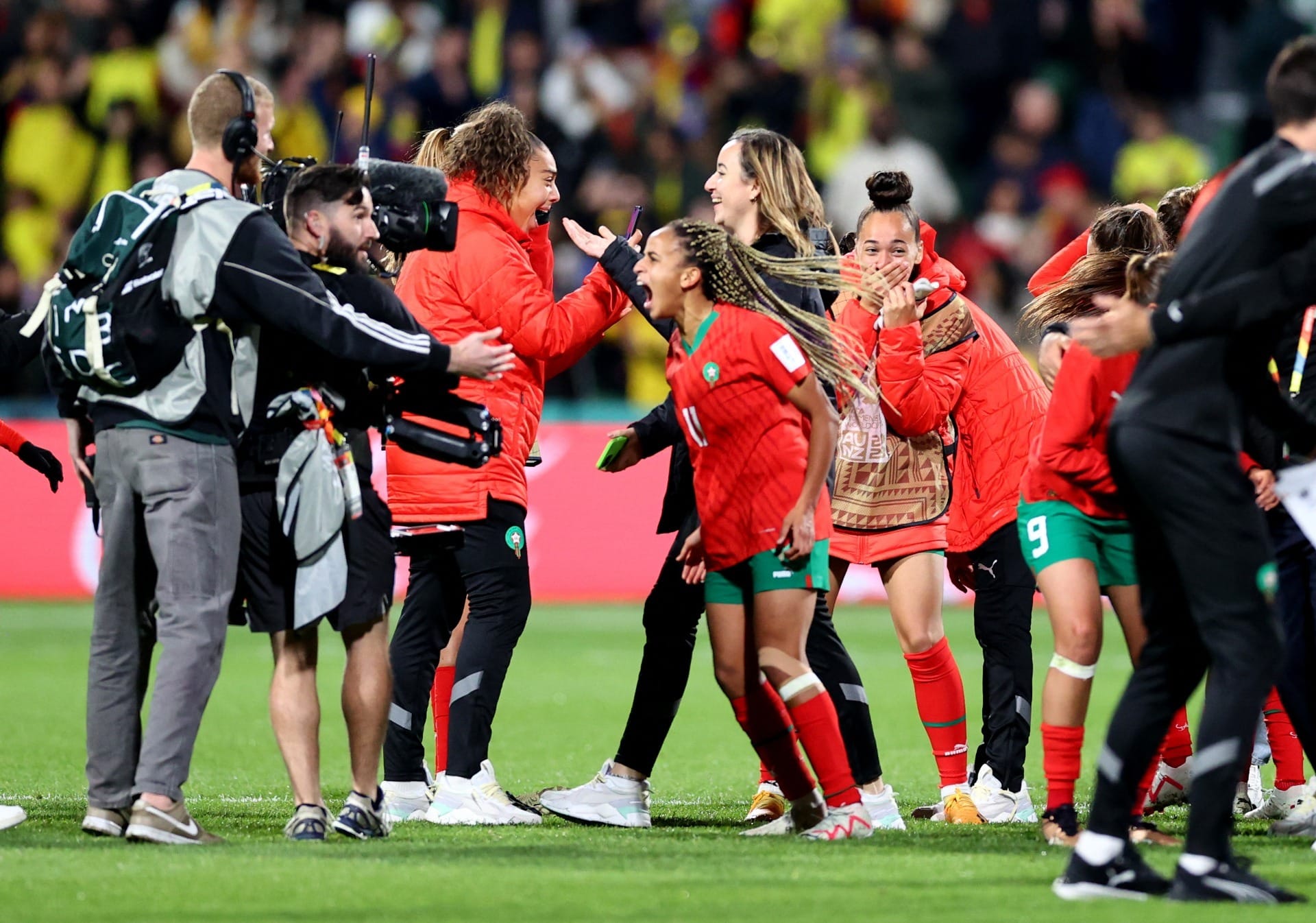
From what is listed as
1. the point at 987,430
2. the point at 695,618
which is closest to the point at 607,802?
the point at 695,618

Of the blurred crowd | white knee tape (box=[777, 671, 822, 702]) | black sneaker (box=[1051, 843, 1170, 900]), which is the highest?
the blurred crowd

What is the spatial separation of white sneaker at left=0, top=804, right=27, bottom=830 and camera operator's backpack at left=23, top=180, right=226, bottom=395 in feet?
4.70

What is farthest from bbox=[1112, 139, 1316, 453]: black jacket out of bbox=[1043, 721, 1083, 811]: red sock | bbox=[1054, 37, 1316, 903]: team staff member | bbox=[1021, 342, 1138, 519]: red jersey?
bbox=[1043, 721, 1083, 811]: red sock

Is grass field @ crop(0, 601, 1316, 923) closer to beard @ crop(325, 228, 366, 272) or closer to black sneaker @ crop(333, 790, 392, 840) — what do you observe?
black sneaker @ crop(333, 790, 392, 840)

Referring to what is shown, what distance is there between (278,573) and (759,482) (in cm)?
146

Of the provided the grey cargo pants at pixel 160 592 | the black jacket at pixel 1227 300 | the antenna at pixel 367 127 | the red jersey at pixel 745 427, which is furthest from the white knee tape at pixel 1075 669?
the antenna at pixel 367 127

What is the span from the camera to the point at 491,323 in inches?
252

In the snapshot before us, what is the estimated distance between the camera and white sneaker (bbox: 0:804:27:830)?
5742 millimetres

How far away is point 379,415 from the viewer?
5715 mm

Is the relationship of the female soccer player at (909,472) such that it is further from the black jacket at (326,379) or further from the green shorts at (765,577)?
the black jacket at (326,379)

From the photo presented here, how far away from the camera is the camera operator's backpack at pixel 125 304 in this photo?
5.29 metres

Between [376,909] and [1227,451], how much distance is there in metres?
2.30

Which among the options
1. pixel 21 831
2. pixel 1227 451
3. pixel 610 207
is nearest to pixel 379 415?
pixel 21 831

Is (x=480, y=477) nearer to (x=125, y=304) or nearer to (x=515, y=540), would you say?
(x=515, y=540)
